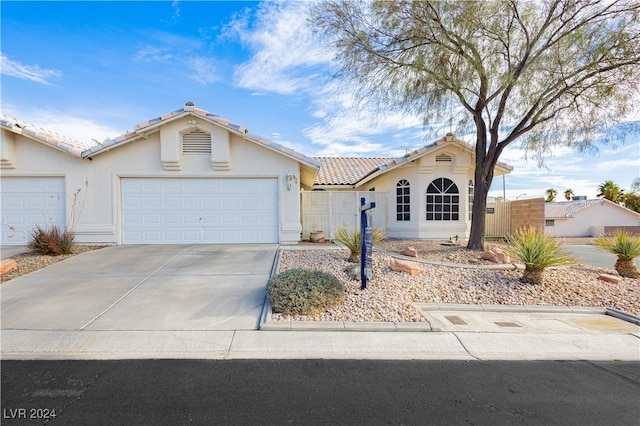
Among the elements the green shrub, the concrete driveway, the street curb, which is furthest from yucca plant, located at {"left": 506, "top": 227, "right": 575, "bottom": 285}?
the concrete driveway

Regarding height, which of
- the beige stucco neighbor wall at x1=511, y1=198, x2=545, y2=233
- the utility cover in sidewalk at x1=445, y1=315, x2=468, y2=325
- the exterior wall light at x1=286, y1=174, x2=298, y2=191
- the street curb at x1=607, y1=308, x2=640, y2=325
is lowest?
the street curb at x1=607, y1=308, x2=640, y2=325

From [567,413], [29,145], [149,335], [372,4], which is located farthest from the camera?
[29,145]

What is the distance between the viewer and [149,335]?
485cm

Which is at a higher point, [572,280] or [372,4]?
[372,4]

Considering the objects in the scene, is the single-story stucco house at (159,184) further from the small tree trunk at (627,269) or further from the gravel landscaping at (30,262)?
the small tree trunk at (627,269)

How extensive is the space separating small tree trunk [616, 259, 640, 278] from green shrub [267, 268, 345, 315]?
27.3 feet

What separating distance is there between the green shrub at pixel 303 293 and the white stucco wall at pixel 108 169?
251 inches

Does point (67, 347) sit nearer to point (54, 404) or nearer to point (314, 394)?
point (54, 404)

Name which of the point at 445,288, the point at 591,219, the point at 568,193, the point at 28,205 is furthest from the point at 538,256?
the point at 568,193

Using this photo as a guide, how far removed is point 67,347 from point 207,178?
788 centimetres

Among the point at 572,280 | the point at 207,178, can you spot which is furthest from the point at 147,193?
the point at 572,280

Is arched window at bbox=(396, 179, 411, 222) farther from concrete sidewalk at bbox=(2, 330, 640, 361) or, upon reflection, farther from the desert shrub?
the desert shrub

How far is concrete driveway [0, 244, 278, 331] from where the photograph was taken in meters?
5.32

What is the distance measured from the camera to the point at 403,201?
577 inches
